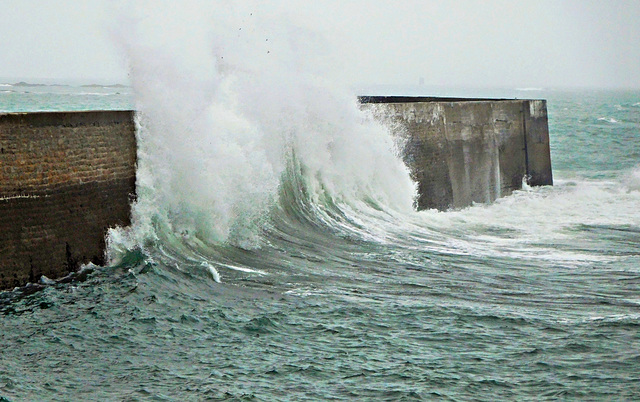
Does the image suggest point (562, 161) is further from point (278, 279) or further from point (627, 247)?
point (278, 279)

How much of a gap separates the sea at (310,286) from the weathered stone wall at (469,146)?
1.72ft

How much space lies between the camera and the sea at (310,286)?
23.8ft

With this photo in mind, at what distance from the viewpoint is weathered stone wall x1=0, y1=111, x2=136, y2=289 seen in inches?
373

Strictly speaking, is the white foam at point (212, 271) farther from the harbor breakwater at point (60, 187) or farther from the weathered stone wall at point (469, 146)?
the weathered stone wall at point (469, 146)

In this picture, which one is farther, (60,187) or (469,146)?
(469,146)

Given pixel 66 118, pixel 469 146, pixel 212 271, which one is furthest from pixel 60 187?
pixel 469 146

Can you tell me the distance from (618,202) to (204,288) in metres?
12.2

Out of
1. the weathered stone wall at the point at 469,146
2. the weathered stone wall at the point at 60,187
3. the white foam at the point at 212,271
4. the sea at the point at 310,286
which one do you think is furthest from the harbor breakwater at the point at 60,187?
the weathered stone wall at the point at 469,146

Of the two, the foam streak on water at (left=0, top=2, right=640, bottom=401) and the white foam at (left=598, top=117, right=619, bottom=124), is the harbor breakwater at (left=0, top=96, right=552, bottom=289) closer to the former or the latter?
the foam streak on water at (left=0, top=2, right=640, bottom=401)

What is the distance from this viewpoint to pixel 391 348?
8008 mm

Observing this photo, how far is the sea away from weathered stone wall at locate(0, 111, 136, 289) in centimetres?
22

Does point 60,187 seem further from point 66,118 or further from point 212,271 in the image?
point 212,271

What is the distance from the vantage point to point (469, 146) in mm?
18984

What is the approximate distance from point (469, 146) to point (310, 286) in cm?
945
